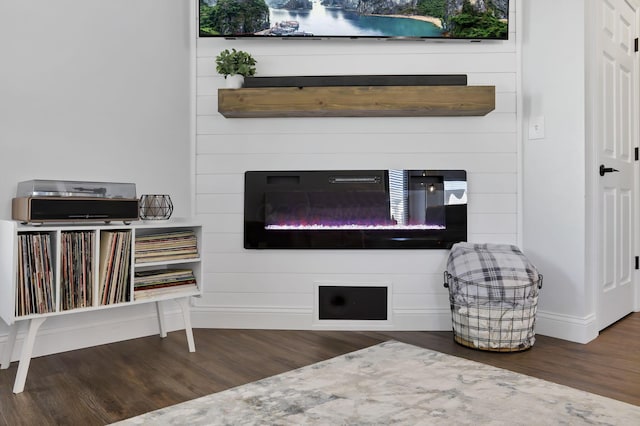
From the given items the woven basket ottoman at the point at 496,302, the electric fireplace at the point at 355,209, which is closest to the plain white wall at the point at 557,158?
the woven basket ottoman at the point at 496,302

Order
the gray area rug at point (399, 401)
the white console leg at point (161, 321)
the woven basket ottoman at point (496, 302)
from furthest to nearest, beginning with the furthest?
the white console leg at point (161, 321)
the woven basket ottoman at point (496, 302)
the gray area rug at point (399, 401)

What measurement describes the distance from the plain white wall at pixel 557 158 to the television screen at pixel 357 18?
0.25 m

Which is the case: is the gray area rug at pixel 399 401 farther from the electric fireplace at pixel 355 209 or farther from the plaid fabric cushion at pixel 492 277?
the electric fireplace at pixel 355 209

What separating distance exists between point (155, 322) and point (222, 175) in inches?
37.9

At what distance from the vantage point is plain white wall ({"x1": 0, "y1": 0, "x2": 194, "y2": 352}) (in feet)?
7.02

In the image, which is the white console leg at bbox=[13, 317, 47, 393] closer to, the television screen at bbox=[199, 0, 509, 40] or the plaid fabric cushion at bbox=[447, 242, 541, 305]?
the television screen at bbox=[199, 0, 509, 40]

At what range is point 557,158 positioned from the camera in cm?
256

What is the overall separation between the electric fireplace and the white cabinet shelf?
0.53 meters

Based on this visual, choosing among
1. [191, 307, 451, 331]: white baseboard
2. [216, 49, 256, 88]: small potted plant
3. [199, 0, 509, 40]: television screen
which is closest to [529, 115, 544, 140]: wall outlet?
[199, 0, 509, 40]: television screen

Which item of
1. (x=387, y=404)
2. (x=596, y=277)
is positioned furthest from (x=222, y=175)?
(x=596, y=277)

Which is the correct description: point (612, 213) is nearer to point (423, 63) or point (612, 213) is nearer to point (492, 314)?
point (492, 314)

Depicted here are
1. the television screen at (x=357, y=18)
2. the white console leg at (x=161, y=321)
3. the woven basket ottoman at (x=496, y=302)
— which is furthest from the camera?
Result: the television screen at (x=357, y=18)

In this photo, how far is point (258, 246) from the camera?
2756 mm

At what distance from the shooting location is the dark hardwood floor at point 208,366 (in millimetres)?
1662
